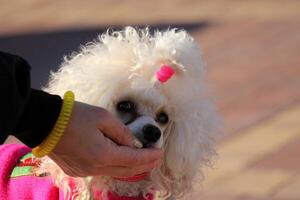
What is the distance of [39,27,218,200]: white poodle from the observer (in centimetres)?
299

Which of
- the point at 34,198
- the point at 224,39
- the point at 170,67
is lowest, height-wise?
the point at 34,198

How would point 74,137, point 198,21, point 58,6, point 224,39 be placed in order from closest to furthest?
point 74,137 → point 224,39 → point 198,21 → point 58,6

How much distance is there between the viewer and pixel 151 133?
2.85m

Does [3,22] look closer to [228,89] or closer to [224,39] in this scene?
[224,39]

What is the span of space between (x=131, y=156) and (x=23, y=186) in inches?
39.6

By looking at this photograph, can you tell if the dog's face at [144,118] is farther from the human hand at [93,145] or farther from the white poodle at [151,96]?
the human hand at [93,145]

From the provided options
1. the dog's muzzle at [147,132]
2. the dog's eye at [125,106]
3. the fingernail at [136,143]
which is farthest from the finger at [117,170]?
the dog's eye at [125,106]

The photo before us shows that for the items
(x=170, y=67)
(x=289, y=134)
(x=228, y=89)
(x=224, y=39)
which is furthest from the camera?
(x=224, y=39)

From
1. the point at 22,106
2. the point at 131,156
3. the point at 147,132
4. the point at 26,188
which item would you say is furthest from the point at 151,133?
the point at 22,106

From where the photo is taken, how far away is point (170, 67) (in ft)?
9.84

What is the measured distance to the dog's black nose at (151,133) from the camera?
2.85 metres

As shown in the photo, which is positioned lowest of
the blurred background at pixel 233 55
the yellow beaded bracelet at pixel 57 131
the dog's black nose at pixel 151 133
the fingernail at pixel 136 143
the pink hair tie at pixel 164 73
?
the yellow beaded bracelet at pixel 57 131

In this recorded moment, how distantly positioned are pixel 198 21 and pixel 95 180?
557 cm

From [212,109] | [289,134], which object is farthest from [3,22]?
[212,109]
